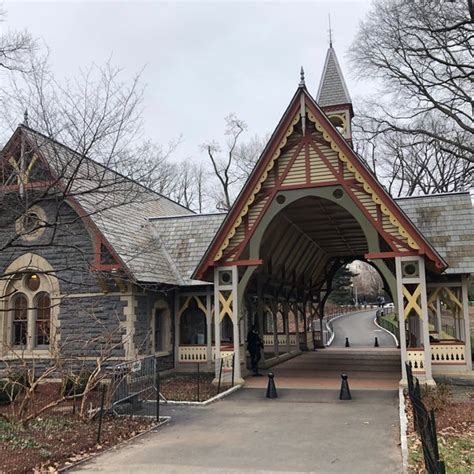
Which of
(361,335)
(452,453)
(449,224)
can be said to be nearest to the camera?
(452,453)

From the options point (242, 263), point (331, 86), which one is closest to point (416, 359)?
point (242, 263)


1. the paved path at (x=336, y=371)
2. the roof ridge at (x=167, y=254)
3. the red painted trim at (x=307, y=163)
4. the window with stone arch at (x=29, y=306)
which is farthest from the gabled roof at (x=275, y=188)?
the window with stone arch at (x=29, y=306)

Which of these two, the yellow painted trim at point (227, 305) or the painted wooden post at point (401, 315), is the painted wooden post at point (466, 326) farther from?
the yellow painted trim at point (227, 305)

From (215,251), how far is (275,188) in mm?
2578

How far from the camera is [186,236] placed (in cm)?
2117

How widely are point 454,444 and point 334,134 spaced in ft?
28.9

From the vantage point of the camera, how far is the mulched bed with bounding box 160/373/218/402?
45.2ft

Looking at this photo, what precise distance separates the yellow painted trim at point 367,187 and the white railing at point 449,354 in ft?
12.4

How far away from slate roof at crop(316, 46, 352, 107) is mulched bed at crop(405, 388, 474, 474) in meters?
12.0

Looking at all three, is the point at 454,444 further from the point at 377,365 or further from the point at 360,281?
the point at 360,281

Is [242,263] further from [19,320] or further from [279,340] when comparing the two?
[279,340]

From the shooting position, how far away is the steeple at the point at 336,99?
2016cm

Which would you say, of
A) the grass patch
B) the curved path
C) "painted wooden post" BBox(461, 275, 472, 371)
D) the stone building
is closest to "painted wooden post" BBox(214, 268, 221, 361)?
the stone building

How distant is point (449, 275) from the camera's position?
1641cm
